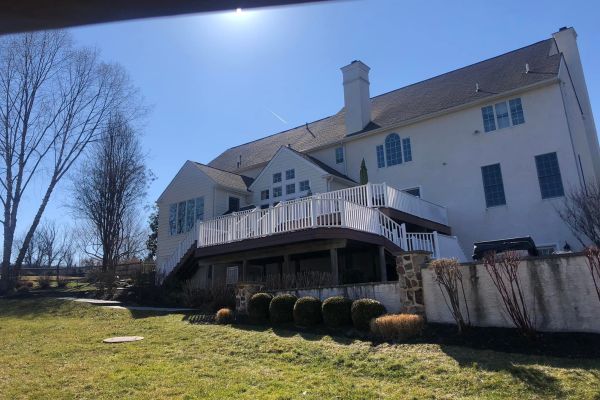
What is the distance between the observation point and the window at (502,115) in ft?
64.8

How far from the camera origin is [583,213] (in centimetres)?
1574

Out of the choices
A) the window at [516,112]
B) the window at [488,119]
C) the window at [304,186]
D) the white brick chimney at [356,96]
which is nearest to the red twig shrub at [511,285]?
the window at [516,112]

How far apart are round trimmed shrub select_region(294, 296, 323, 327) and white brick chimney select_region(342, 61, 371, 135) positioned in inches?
554

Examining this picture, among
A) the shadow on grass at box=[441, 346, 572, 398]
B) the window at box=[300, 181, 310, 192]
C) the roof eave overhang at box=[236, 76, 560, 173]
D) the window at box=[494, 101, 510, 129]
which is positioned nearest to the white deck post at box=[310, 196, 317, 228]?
the window at box=[300, 181, 310, 192]

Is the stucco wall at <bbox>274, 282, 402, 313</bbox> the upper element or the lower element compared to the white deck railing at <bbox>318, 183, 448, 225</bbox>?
lower

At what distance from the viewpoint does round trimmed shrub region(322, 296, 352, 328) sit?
11.3m

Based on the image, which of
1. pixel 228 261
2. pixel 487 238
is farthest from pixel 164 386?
pixel 487 238

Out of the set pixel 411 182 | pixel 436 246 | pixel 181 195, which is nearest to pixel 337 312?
pixel 436 246

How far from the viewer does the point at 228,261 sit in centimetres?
1930

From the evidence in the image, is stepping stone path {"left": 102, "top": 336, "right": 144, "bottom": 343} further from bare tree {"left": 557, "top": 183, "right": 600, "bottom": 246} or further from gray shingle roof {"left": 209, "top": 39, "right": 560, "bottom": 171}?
gray shingle roof {"left": 209, "top": 39, "right": 560, "bottom": 171}

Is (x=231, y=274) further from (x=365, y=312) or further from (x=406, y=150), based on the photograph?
(x=365, y=312)

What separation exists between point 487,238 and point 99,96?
25.2m

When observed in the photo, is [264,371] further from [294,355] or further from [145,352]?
[145,352]

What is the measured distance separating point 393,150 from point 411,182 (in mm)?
2005
